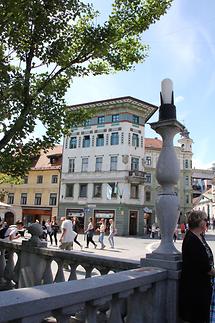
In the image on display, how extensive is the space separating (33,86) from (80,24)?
6.20ft

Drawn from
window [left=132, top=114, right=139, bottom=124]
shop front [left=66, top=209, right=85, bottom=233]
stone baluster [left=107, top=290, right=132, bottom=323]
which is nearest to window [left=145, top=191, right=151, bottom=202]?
shop front [left=66, top=209, right=85, bottom=233]

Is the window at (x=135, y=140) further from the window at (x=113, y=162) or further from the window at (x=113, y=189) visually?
the window at (x=113, y=189)

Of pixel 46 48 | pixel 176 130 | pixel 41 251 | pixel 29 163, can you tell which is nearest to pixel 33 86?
pixel 46 48

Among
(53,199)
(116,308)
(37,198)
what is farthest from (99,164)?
(116,308)

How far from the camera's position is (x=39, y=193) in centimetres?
4716

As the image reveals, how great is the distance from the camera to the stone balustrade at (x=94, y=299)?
1.92 meters

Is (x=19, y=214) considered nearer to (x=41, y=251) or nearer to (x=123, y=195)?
(x=123, y=195)

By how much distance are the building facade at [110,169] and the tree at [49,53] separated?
3115cm

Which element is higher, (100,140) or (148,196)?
(100,140)

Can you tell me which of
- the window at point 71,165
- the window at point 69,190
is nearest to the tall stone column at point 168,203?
the window at point 69,190

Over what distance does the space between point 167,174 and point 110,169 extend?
3722 centimetres

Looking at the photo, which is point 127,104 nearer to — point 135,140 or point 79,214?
point 135,140

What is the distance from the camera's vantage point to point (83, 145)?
44.3 metres

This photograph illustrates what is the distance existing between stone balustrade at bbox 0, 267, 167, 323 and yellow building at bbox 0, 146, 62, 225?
42176 millimetres
